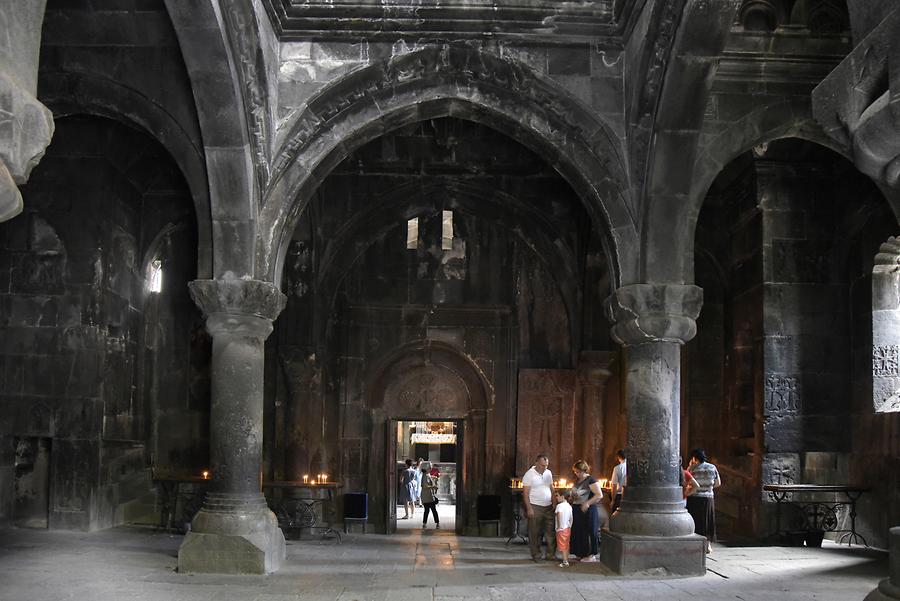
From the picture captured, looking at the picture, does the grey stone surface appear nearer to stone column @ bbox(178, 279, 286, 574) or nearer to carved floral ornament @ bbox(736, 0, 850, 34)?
stone column @ bbox(178, 279, 286, 574)

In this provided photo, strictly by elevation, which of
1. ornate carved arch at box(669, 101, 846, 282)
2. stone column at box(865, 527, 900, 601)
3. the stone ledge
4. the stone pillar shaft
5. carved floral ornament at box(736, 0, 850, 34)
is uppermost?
carved floral ornament at box(736, 0, 850, 34)

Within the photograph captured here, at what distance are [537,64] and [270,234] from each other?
300 cm

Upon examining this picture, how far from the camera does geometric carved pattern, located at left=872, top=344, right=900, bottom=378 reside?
10648mm

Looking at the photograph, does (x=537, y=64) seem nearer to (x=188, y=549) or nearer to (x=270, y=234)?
(x=270, y=234)

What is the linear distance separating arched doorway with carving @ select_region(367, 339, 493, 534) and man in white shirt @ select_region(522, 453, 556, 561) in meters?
4.06

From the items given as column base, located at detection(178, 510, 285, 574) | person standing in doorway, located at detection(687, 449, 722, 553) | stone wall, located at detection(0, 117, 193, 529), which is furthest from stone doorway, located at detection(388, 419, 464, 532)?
column base, located at detection(178, 510, 285, 574)

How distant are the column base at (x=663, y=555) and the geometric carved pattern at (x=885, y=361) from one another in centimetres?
373

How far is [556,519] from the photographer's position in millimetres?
9203

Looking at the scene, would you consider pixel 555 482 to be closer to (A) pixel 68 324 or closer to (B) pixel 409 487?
(B) pixel 409 487

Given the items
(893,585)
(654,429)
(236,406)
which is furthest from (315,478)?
(893,585)

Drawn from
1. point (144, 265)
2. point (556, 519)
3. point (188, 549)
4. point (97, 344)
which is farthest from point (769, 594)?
point (144, 265)

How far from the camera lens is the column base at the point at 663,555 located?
8.32 m

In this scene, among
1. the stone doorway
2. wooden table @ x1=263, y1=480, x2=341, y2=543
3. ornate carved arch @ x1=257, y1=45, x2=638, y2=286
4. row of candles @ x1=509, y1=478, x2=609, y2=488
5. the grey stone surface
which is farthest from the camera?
the stone doorway

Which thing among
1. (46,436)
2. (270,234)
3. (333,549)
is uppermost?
(270,234)
